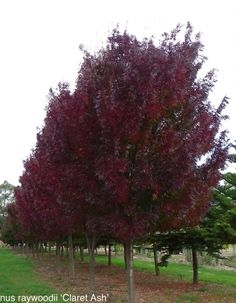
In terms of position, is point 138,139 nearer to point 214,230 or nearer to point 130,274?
point 130,274

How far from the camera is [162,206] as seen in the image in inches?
361

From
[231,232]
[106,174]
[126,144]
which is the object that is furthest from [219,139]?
[231,232]

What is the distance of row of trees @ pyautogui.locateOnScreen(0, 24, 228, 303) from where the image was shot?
8.71 meters

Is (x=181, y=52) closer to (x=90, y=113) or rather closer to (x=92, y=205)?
(x=90, y=113)

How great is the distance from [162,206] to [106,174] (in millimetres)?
1314

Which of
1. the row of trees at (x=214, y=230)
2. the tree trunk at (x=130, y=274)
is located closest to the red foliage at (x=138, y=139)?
the tree trunk at (x=130, y=274)

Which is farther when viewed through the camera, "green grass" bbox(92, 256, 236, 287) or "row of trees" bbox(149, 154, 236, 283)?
"green grass" bbox(92, 256, 236, 287)

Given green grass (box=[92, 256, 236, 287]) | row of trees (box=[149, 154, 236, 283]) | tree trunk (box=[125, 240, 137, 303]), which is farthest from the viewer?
green grass (box=[92, 256, 236, 287])

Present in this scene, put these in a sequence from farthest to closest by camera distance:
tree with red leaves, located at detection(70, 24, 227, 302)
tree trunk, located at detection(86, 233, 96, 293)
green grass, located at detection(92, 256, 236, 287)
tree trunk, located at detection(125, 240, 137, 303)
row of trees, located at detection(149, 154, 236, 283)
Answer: green grass, located at detection(92, 256, 236, 287) < tree trunk, located at detection(86, 233, 96, 293) < row of trees, located at detection(149, 154, 236, 283) < tree trunk, located at detection(125, 240, 137, 303) < tree with red leaves, located at detection(70, 24, 227, 302)

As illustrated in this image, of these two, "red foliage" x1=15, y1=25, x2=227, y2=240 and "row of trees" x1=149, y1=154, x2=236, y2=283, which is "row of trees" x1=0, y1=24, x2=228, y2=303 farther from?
"row of trees" x1=149, y1=154, x2=236, y2=283

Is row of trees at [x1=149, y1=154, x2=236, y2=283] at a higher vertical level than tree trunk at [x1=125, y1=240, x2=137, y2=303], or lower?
higher

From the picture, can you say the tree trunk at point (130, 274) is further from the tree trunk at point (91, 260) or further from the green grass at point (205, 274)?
the green grass at point (205, 274)

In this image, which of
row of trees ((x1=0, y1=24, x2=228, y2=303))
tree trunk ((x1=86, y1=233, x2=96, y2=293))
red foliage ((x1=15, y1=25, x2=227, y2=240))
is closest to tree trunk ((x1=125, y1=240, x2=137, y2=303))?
row of trees ((x1=0, y1=24, x2=228, y2=303))

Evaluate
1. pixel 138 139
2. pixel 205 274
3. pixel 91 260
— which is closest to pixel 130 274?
pixel 138 139
